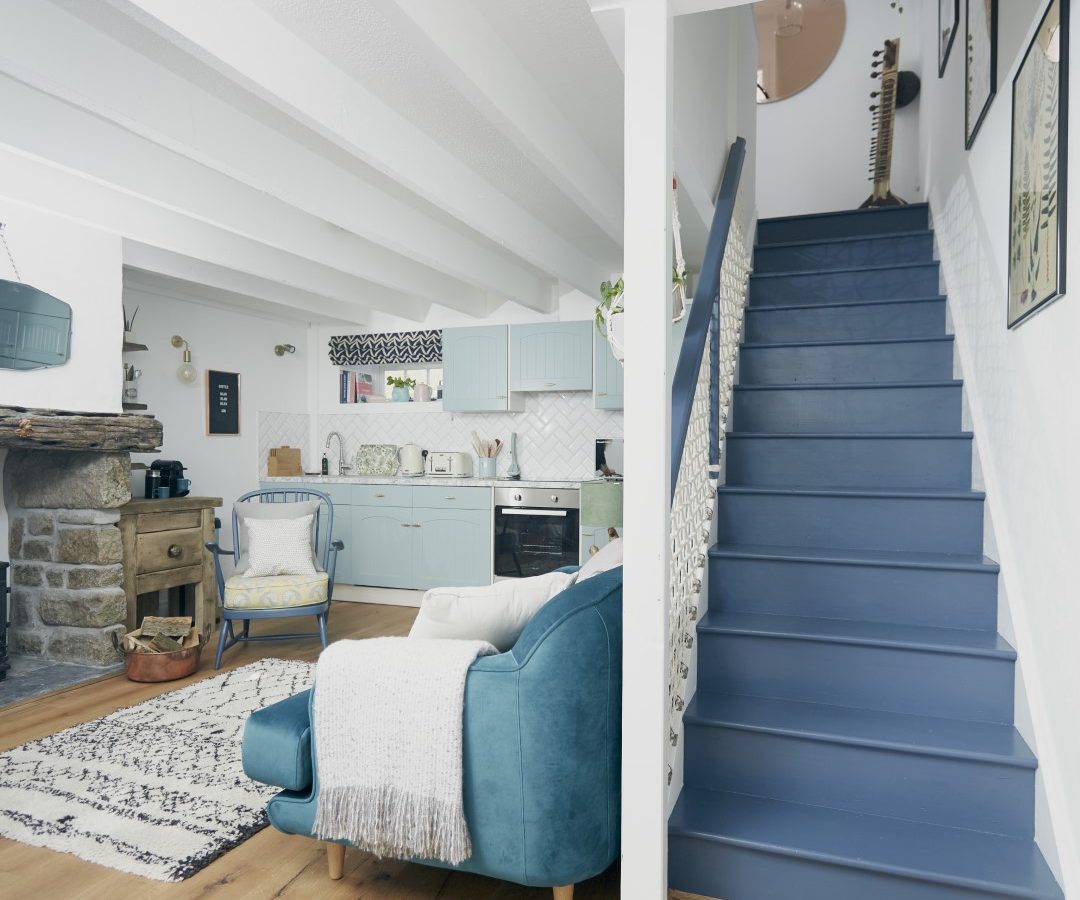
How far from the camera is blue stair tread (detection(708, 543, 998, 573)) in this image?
2353 millimetres

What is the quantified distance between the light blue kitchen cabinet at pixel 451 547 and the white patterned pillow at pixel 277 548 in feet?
3.92

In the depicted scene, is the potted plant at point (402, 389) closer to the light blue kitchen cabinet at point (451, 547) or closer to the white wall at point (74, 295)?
the light blue kitchen cabinet at point (451, 547)

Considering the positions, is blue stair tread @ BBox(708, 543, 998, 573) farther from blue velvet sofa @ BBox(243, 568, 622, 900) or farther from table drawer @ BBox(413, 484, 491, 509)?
table drawer @ BBox(413, 484, 491, 509)

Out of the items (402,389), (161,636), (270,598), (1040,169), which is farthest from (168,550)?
(1040,169)

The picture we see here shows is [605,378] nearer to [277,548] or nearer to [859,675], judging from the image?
[277,548]

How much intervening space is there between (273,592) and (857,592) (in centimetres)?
312

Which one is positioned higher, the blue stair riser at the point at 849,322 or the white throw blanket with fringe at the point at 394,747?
the blue stair riser at the point at 849,322

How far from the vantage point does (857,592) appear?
246 cm

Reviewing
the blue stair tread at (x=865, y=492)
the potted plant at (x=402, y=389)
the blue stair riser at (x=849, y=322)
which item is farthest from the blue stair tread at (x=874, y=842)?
the potted plant at (x=402, y=389)

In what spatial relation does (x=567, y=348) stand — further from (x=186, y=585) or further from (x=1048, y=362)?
(x=1048, y=362)

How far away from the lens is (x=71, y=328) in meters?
3.79

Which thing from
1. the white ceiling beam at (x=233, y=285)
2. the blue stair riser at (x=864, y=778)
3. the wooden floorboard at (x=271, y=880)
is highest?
the white ceiling beam at (x=233, y=285)

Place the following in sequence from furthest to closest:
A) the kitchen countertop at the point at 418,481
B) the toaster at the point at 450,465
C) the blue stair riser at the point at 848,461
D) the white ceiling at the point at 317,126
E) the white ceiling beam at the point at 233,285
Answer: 1. the toaster at the point at 450,465
2. the kitchen countertop at the point at 418,481
3. the white ceiling beam at the point at 233,285
4. the blue stair riser at the point at 848,461
5. the white ceiling at the point at 317,126

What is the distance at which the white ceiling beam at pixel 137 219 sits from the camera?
3.51 m
